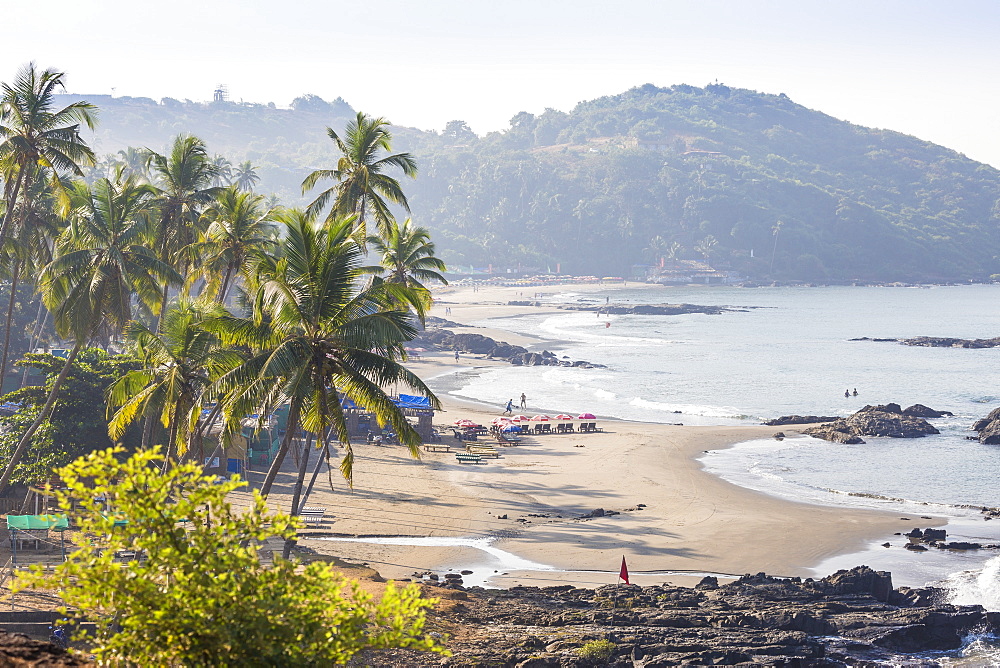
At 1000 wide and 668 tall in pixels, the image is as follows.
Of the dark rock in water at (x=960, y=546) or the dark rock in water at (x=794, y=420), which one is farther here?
the dark rock in water at (x=794, y=420)

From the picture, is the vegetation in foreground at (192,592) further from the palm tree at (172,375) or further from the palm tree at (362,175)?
the palm tree at (362,175)

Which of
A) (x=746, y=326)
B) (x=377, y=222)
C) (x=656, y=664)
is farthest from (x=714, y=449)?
(x=746, y=326)

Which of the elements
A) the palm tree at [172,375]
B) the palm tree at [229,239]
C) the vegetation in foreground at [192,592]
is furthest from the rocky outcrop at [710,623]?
the palm tree at [229,239]

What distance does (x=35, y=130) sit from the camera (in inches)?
981

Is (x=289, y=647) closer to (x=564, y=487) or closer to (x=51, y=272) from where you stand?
(x=51, y=272)

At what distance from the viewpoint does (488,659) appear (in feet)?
61.4

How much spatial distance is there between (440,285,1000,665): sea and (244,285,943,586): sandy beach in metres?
2.16

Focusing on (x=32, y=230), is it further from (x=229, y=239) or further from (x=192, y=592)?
(x=192, y=592)

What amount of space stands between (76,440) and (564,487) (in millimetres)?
18672

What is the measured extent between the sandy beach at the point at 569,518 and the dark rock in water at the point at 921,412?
60.9ft

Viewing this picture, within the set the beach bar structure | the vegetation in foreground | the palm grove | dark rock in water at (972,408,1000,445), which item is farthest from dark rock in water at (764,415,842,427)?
the vegetation in foreground

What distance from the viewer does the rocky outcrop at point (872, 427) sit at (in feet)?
167

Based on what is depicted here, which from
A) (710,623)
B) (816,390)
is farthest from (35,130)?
(816,390)

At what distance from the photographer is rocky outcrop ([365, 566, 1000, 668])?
773 inches
